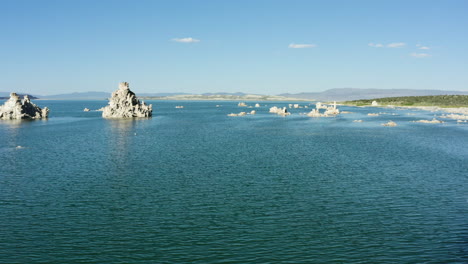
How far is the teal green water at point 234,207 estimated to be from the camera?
2344 centimetres

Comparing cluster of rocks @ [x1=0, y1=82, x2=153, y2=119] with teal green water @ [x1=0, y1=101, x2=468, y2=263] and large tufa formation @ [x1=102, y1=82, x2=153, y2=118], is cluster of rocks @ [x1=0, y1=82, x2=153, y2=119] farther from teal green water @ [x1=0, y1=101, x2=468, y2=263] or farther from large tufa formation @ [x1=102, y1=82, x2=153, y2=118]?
teal green water @ [x1=0, y1=101, x2=468, y2=263]

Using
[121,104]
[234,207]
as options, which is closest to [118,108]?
[121,104]

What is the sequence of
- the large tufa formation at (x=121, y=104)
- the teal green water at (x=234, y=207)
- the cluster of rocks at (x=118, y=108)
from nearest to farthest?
1. the teal green water at (x=234, y=207)
2. the cluster of rocks at (x=118, y=108)
3. the large tufa formation at (x=121, y=104)

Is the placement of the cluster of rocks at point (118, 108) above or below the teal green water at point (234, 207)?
above

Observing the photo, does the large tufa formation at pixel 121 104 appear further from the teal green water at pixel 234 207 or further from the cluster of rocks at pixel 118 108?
the teal green water at pixel 234 207

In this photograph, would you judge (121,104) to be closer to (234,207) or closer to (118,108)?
(118,108)

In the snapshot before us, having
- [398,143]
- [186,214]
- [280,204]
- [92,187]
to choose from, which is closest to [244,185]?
[280,204]

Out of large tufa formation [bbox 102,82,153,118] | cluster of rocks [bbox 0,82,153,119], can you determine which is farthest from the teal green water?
large tufa formation [bbox 102,82,153,118]

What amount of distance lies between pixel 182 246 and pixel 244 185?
16281 mm

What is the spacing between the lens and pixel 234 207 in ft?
105

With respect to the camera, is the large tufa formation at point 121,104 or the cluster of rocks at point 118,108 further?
the large tufa formation at point 121,104

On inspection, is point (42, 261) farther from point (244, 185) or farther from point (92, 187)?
point (244, 185)

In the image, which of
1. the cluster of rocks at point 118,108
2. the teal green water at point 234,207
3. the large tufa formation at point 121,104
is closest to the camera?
the teal green water at point 234,207

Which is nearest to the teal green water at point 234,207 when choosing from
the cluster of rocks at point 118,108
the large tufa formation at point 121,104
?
the cluster of rocks at point 118,108
